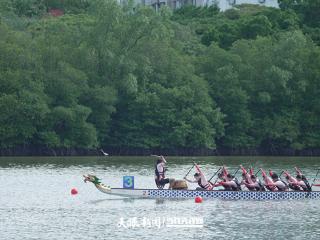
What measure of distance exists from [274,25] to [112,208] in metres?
61.5

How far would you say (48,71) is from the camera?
276ft

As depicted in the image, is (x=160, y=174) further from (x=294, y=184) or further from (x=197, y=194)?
(x=294, y=184)

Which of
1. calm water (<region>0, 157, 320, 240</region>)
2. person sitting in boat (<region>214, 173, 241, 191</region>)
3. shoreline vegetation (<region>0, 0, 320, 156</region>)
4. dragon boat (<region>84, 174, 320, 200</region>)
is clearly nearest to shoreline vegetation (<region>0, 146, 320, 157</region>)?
shoreline vegetation (<region>0, 0, 320, 156</region>)

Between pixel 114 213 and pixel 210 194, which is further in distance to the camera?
pixel 210 194

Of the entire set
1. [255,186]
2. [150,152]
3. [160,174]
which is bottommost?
[255,186]

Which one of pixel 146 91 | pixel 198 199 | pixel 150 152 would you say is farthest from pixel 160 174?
pixel 146 91

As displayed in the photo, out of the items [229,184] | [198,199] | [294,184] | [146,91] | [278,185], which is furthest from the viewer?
[146,91]

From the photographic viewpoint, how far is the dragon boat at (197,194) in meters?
47.7

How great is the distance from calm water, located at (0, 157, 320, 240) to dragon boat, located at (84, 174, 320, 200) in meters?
0.30

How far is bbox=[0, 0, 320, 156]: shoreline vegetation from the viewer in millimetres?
81438

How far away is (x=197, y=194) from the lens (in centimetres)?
4819

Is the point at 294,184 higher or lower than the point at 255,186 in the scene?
higher

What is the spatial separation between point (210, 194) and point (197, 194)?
22.6 inches

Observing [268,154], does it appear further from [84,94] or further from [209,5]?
[209,5]
